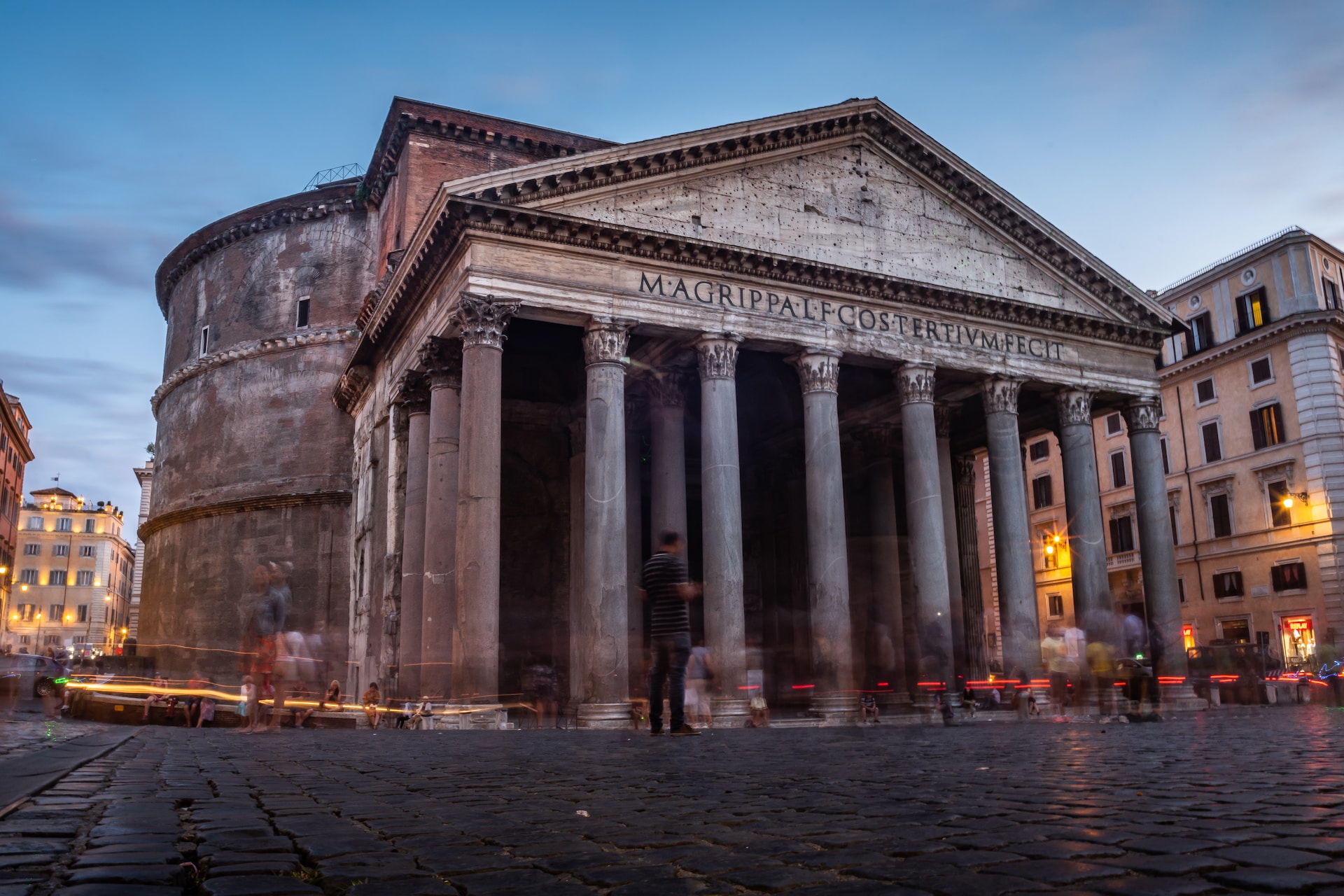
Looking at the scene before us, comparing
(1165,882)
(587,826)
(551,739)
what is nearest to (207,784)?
(587,826)

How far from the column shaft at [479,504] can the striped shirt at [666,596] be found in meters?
7.16

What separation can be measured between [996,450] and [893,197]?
20.0ft

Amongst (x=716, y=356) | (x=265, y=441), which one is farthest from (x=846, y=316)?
(x=265, y=441)

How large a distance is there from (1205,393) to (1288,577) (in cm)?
735

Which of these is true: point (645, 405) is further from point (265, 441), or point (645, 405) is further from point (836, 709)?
point (265, 441)

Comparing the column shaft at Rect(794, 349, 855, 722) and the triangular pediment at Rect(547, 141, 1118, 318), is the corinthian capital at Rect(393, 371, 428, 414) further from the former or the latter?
the column shaft at Rect(794, 349, 855, 722)

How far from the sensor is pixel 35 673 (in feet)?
116

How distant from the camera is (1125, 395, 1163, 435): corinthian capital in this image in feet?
81.4

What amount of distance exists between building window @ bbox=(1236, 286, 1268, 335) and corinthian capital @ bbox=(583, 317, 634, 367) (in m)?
25.7

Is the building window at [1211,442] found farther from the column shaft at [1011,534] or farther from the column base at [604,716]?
the column base at [604,716]

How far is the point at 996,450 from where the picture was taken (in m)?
22.5

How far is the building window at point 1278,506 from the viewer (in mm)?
32438

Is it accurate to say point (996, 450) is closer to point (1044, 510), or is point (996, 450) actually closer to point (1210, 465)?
point (1210, 465)

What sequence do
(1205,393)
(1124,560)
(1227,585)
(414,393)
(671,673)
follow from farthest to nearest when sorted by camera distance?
1. (1124,560)
2. (1205,393)
3. (1227,585)
4. (414,393)
5. (671,673)
